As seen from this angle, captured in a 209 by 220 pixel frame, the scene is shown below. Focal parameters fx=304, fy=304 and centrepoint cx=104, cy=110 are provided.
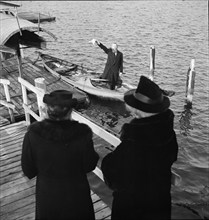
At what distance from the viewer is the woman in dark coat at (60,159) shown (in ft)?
9.74

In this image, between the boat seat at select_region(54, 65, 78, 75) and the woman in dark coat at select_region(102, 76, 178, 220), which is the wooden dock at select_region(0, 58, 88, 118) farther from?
the woman in dark coat at select_region(102, 76, 178, 220)

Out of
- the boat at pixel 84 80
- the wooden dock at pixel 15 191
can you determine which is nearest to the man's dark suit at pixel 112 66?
the boat at pixel 84 80

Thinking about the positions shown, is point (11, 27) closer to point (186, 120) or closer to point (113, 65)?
point (113, 65)

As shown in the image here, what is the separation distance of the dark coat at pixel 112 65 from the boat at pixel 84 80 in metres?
0.43

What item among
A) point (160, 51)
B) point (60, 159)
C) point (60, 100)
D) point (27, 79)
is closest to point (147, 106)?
point (60, 100)

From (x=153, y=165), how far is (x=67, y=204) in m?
0.99

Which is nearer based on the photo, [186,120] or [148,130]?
[148,130]

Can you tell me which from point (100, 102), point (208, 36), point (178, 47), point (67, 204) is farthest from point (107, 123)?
point (208, 36)

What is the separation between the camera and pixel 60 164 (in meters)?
3.01

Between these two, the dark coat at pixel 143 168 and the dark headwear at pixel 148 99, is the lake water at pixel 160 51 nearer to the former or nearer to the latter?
the dark coat at pixel 143 168

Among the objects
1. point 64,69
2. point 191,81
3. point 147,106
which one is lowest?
point 191,81

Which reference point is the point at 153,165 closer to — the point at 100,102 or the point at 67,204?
the point at 67,204

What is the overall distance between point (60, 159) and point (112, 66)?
11.1 m

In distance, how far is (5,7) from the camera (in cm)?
1495
